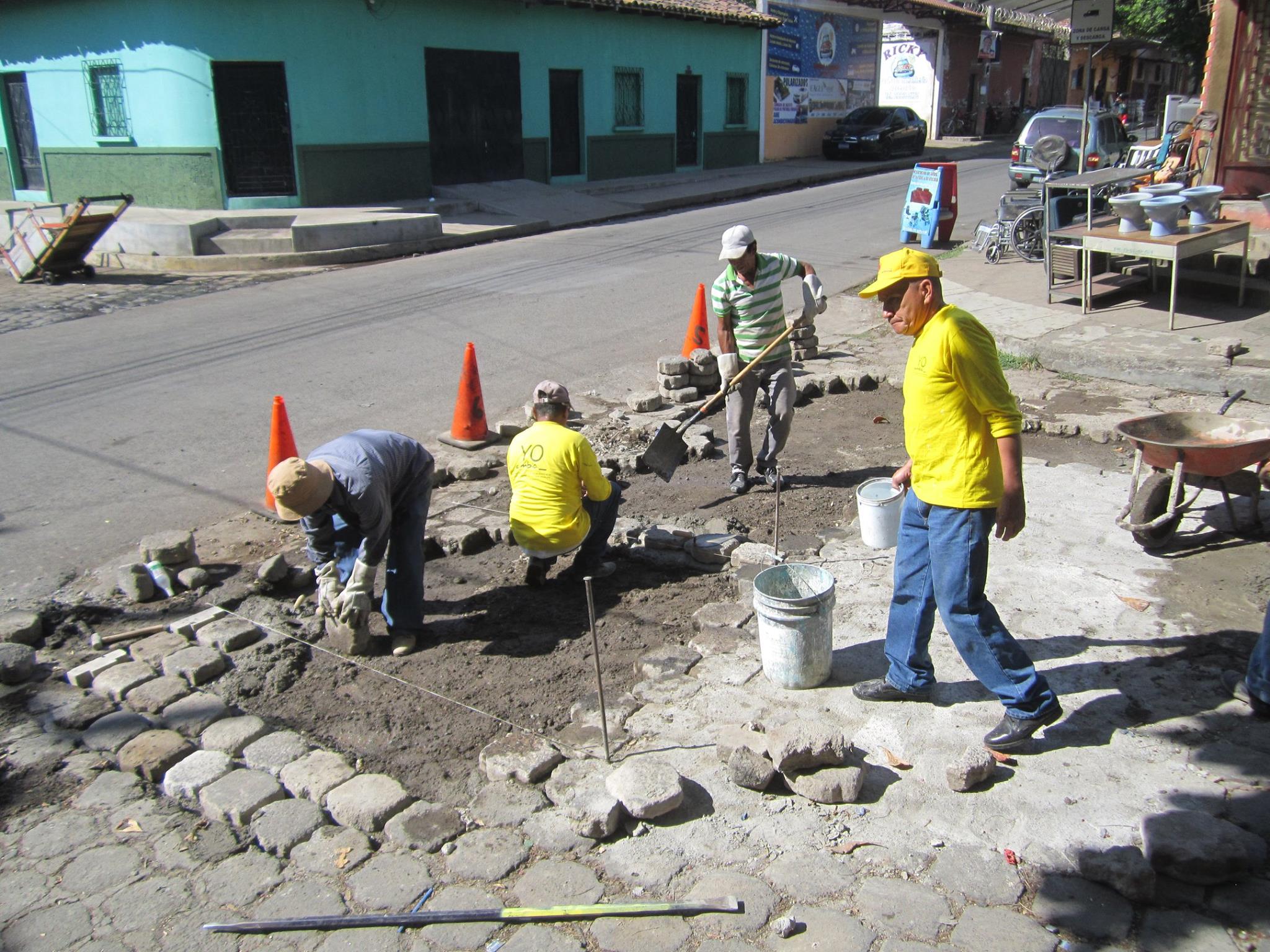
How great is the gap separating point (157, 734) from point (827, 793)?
2.62 meters

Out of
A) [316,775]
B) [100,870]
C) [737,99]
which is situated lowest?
[100,870]

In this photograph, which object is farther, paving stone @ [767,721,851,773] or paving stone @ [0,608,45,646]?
paving stone @ [0,608,45,646]

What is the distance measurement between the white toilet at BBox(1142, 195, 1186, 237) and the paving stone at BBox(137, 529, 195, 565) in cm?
859

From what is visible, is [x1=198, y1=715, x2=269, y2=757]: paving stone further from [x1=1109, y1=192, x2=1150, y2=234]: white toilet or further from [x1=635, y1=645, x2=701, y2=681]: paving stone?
[x1=1109, y1=192, x2=1150, y2=234]: white toilet

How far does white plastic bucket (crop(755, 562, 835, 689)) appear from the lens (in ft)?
13.3

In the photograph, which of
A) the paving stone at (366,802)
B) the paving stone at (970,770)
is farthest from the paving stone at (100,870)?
the paving stone at (970,770)

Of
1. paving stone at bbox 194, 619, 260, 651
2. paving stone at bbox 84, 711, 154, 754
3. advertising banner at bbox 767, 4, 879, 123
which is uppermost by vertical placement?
advertising banner at bbox 767, 4, 879, 123

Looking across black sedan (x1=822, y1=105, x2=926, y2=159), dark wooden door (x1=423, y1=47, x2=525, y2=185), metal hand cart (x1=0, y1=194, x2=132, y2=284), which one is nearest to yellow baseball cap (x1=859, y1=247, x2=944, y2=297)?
metal hand cart (x1=0, y1=194, x2=132, y2=284)

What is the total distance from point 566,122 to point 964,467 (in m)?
22.0

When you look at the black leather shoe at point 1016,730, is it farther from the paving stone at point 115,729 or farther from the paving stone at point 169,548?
the paving stone at point 169,548

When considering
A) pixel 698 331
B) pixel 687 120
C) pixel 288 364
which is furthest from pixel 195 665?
pixel 687 120

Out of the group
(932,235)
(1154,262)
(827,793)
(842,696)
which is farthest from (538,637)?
(932,235)

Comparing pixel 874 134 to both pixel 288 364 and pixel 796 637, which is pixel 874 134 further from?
pixel 796 637

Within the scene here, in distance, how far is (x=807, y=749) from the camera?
3.52 m
